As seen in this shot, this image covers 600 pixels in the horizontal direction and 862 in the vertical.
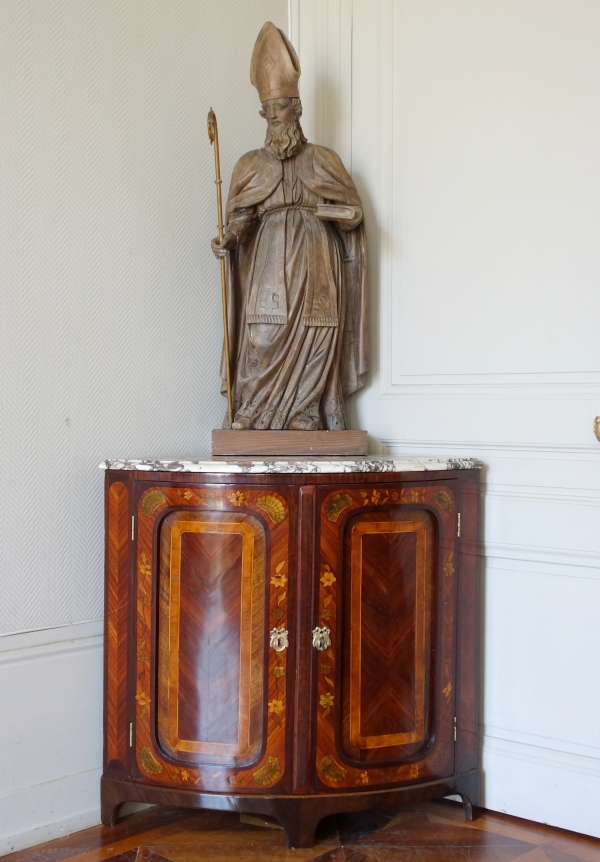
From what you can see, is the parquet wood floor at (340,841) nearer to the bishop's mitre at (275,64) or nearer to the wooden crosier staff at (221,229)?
the wooden crosier staff at (221,229)

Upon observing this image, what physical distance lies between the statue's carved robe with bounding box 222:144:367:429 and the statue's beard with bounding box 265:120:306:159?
0.08 feet

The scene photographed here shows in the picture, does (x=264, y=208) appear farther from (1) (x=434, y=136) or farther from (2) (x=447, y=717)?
(2) (x=447, y=717)

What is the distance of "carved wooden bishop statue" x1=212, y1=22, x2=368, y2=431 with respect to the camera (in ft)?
7.77

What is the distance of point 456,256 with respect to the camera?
8.04ft

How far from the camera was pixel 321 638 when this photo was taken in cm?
199

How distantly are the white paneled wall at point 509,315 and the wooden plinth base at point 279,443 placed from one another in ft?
0.98

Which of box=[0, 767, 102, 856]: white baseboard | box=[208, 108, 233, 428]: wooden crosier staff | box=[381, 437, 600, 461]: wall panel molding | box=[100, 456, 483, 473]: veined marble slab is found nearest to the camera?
box=[100, 456, 483, 473]: veined marble slab

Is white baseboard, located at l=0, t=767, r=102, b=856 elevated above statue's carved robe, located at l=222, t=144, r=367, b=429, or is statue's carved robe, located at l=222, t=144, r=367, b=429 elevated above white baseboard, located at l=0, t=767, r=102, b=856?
statue's carved robe, located at l=222, t=144, r=367, b=429

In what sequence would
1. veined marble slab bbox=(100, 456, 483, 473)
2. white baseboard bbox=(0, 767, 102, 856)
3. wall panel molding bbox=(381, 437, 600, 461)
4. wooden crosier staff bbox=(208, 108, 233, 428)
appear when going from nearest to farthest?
veined marble slab bbox=(100, 456, 483, 473) → white baseboard bbox=(0, 767, 102, 856) → wall panel molding bbox=(381, 437, 600, 461) → wooden crosier staff bbox=(208, 108, 233, 428)

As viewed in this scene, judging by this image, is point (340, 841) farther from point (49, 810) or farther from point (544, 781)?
point (49, 810)

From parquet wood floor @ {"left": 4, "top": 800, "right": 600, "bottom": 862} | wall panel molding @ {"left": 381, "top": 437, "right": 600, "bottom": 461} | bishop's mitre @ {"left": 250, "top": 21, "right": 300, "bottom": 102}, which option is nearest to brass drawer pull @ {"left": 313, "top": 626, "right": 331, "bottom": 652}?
parquet wood floor @ {"left": 4, "top": 800, "right": 600, "bottom": 862}

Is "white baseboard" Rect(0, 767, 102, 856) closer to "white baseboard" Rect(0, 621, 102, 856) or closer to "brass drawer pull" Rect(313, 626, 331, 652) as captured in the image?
"white baseboard" Rect(0, 621, 102, 856)

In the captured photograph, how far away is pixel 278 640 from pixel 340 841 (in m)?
0.54

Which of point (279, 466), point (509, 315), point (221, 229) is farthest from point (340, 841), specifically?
point (221, 229)
